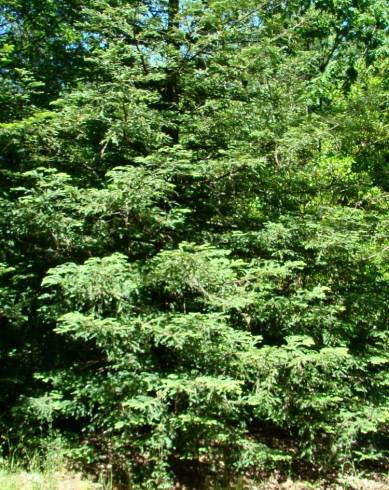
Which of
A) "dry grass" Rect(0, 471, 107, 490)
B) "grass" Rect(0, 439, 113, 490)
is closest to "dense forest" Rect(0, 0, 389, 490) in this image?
"grass" Rect(0, 439, 113, 490)

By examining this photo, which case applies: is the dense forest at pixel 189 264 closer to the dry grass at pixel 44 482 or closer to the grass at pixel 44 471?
the grass at pixel 44 471

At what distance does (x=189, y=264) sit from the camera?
16.5 ft

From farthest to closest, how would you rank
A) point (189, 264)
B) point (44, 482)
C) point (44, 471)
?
1. point (44, 471)
2. point (189, 264)
3. point (44, 482)

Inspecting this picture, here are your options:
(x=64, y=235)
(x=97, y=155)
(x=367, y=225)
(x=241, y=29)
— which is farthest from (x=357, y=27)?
(x=64, y=235)

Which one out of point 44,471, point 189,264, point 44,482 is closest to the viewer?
point 44,482

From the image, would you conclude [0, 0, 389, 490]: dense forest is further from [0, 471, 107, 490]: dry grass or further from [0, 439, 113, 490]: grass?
[0, 471, 107, 490]: dry grass

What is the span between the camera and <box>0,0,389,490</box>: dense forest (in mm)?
5074

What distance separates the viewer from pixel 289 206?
756cm

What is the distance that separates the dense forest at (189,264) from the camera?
507 centimetres

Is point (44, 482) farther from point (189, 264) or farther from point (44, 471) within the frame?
point (189, 264)

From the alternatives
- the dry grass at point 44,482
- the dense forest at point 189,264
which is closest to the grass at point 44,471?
the dry grass at point 44,482

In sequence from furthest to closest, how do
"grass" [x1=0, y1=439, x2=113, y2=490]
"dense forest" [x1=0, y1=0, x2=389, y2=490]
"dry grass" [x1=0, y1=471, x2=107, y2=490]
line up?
"dense forest" [x1=0, y1=0, x2=389, y2=490], "grass" [x1=0, y1=439, x2=113, y2=490], "dry grass" [x1=0, y1=471, x2=107, y2=490]

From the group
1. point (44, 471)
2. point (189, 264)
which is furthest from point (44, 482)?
point (189, 264)

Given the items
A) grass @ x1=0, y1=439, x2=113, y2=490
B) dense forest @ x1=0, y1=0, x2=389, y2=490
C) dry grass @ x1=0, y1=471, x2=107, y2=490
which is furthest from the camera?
dense forest @ x1=0, y1=0, x2=389, y2=490
